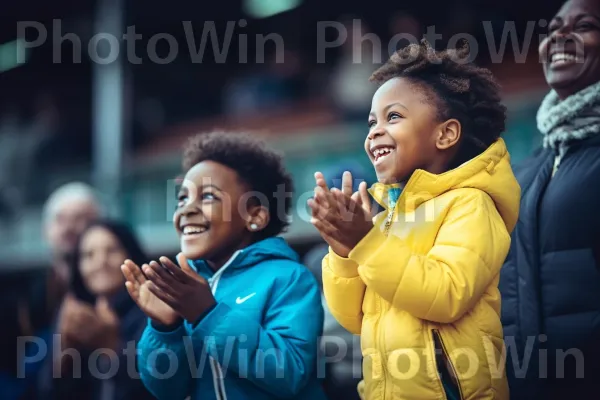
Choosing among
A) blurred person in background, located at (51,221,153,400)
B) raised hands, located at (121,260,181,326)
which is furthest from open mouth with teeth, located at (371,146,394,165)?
blurred person in background, located at (51,221,153,400)

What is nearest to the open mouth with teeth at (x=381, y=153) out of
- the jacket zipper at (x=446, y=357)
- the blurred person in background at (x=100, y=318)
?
the jacket zipper at (x=446, y=357)

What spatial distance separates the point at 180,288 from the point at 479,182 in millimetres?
719

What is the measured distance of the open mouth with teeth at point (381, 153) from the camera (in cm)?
177

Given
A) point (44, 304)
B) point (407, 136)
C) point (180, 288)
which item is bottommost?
point (44, 304)

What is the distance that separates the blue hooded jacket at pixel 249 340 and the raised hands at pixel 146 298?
1.7 inches

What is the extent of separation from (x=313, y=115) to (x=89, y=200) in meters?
3.84

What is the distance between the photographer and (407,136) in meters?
1.75

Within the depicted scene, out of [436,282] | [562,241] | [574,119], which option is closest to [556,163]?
[574,119]

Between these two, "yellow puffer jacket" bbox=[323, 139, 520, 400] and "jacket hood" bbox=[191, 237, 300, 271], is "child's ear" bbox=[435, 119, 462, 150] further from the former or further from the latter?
"jacket hood" bbox=[191, 237, 300, 271]

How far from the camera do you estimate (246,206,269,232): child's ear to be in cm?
219

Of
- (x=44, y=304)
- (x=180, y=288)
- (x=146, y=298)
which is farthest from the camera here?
(x=44, y=304)

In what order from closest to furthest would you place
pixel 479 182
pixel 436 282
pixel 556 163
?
pixel 436 282
pixel 479 182
pixel 556 163

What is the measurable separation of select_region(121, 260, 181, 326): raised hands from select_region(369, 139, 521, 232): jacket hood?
0.65m

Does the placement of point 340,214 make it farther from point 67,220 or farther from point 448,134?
point 67,220
